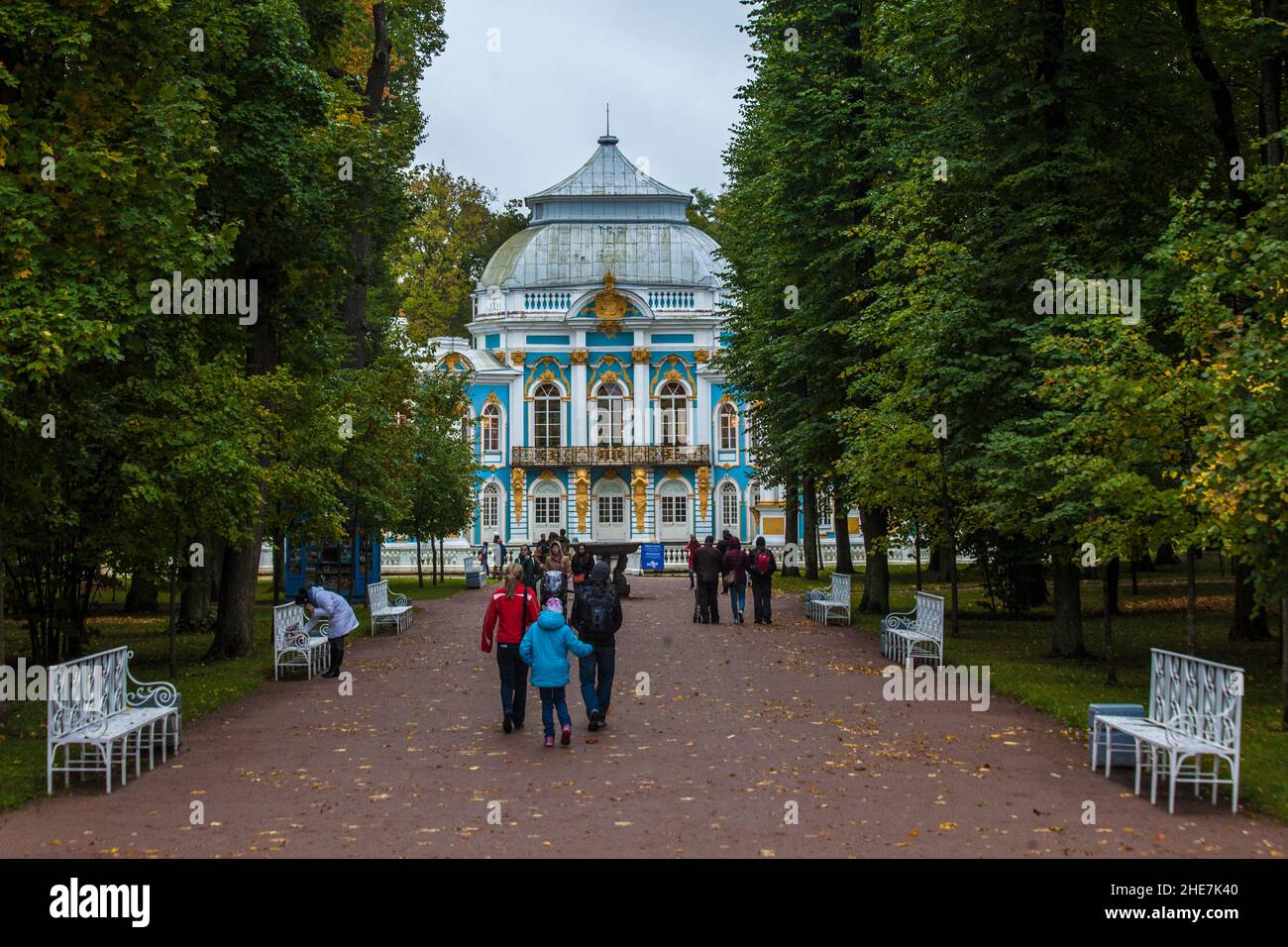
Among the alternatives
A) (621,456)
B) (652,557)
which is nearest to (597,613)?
(652,557)

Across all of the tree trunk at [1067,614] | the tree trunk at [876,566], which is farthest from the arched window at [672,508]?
the tree trunk at [1067,614]

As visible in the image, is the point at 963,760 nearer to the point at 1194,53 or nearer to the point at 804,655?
the point at 804,655

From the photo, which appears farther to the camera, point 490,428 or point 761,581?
point 490,428

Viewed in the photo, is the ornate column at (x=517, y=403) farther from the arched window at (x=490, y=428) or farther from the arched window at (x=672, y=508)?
the arched window at (x=672, y=508)

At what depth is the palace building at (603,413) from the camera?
60.0 metres

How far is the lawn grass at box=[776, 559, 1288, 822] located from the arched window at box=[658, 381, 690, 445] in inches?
1064

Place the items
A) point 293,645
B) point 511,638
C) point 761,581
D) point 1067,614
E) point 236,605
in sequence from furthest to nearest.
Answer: point 761,581
point 236,605
point 1067,614
point 293,645
point 511,638

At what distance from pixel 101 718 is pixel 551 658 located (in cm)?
364

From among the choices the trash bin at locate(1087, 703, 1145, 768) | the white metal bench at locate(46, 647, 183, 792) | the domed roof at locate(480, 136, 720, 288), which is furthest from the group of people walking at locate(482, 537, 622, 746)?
the domed roof at locate(480, 136, 720, 288)

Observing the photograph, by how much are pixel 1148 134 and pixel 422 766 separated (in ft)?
45.5

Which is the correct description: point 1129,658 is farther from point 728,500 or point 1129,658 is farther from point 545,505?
point 545,505

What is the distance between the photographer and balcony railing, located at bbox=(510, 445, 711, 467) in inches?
2356

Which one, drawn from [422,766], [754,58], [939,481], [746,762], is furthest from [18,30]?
[754,58]

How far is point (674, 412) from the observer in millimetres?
60969
